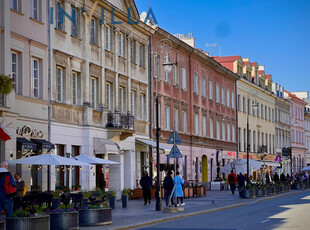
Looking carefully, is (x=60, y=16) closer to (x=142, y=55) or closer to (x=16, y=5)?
(x=16, y=5)

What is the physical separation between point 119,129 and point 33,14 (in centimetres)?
999

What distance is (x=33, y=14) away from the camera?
30.4m

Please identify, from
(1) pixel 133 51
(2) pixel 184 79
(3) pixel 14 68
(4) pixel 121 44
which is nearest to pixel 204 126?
(2) pixel 184 79

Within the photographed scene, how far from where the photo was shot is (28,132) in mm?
29250

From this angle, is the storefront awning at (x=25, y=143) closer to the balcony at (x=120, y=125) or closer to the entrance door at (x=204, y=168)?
the balcony at (x=120, y=125)

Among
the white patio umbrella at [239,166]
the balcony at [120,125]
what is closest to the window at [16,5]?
the balcony at [120,125]

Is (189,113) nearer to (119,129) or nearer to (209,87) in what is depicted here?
(209,87)

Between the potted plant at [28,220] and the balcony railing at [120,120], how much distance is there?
2063 cm

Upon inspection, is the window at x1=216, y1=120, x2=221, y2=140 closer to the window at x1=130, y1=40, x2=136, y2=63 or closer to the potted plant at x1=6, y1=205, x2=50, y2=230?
the window at x1=130, y1=40, x2=136, y2=63

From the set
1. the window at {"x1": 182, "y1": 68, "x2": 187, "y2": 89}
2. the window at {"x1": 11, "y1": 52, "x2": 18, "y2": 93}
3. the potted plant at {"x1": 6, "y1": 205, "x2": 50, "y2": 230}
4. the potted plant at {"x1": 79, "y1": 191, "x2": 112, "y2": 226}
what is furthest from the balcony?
the potted plant at {"x1": 6, "y1": 205, "x2": 50, "y2": 230}

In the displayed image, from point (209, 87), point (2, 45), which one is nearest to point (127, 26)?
point (2, 45)

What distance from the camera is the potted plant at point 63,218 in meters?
18.8

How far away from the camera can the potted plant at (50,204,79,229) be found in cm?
1875

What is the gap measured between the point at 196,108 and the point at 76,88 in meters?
23.8
